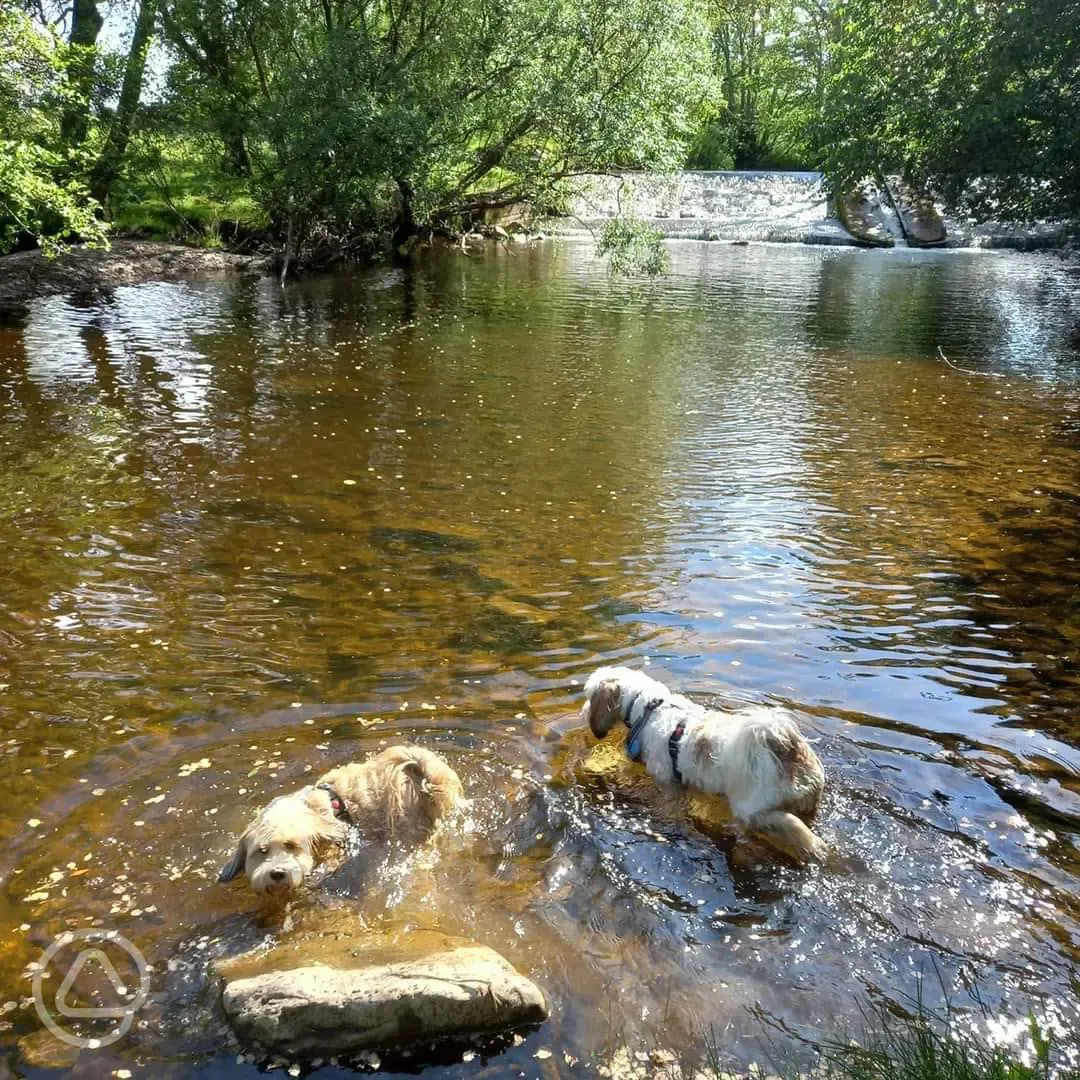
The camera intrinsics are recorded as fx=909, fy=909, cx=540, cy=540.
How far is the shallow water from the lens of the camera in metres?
4.29

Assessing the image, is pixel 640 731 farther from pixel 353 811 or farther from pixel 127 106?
pixel 127 106

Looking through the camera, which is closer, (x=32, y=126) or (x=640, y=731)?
(x=640, y=731)

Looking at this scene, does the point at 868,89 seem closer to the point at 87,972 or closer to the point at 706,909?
the point at 706,909

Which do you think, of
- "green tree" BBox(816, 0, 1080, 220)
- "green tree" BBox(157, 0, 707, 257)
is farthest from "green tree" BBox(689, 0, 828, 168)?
"green tree" BBox(157, 0, 707, 257)

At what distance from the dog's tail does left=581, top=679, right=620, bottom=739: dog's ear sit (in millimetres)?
1076

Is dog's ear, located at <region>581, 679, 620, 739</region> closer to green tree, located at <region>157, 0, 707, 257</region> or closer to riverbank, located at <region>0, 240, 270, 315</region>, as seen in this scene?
riverbank, located at <region>0, 240, 270, 315</region>

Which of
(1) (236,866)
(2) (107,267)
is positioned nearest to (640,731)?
(1) (236,866)

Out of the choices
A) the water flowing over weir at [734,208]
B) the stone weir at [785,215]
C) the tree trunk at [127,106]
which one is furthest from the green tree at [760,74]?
the tree trunk at [127,106]

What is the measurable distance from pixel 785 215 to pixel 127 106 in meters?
32.3

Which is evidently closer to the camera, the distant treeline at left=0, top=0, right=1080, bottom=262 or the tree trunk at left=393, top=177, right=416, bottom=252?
the distant treeline at left=0, top=0, right=1080, bottom=262

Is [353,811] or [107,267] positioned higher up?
[107,267]

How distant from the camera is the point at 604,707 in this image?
583 cm

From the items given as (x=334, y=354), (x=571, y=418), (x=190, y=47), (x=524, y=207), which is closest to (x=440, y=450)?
(x=571, y=418)

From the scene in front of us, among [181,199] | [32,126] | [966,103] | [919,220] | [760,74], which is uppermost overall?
[760,74]
